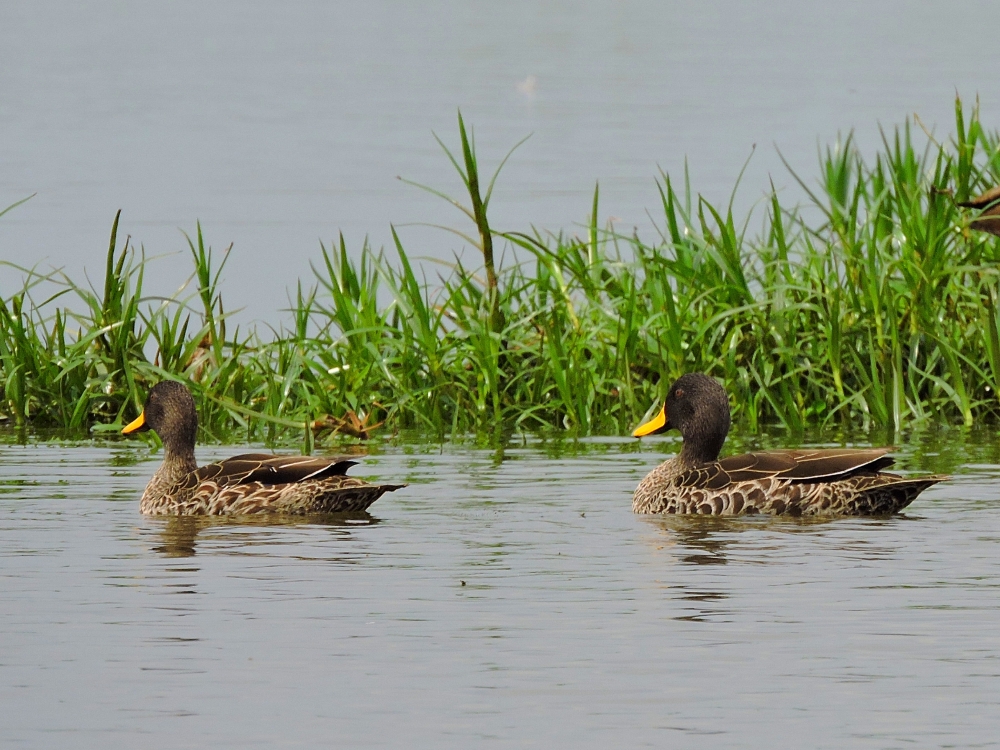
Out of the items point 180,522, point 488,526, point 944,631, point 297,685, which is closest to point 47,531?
point 180,522

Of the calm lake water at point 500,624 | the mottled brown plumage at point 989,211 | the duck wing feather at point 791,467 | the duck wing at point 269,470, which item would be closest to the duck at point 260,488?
the duck wing at point 269,470

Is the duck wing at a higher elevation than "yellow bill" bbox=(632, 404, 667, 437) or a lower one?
lower

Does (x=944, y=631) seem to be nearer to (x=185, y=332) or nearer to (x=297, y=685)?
(x=297, y=685)

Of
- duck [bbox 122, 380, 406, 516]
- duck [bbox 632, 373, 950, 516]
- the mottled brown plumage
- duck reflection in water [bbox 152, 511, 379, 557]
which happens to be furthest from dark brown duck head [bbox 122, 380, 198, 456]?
the mottled brown plumage

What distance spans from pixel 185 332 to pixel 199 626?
8464 mm

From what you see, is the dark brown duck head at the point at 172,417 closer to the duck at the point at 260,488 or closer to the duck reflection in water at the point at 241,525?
the duck at the point at 260,488

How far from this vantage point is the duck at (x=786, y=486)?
39.7 ft

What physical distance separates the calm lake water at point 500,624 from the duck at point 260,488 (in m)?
0.26

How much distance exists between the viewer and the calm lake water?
7.04 m

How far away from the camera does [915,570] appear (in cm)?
997

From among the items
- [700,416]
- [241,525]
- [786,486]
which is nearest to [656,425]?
[700,416]

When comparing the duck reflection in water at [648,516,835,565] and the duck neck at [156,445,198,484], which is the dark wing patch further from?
the duck neck at [156,445,198,484]

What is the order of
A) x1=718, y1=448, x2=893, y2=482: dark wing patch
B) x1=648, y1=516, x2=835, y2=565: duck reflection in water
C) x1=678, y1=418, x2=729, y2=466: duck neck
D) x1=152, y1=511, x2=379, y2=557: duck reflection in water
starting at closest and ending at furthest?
x1=648, y1=516, x2=835, y2=565: duck reflection in water
x1=152, y1=511, x2=379, y2=557: duck reflection in water
x1=718, y1=448, x2=893, y2=482: dark wing patch
x1=678, y1=418, x2=729, y2=466: duck neck

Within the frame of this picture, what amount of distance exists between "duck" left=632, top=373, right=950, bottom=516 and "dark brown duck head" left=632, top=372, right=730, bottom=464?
471 mm
